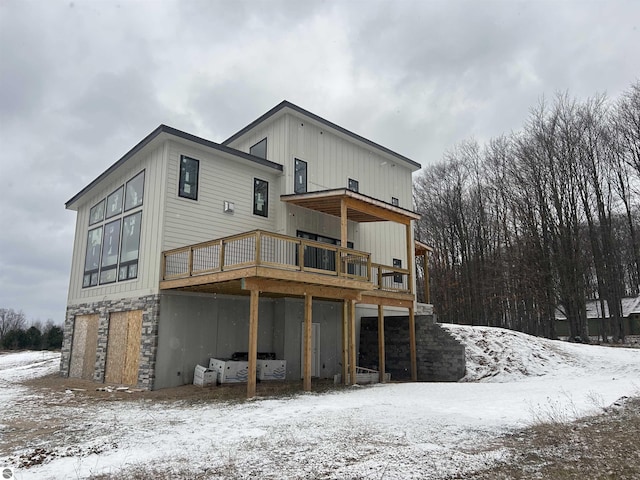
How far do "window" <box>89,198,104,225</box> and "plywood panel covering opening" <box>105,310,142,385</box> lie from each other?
4115mm

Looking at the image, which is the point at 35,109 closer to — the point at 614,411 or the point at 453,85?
the point at 453,85

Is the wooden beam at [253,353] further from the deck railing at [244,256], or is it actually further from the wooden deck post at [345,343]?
the wooden deck post at [345,343]

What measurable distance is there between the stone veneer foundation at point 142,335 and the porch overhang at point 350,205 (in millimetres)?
5522

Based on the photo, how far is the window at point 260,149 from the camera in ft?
54.3

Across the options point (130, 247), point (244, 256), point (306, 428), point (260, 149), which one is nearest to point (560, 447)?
point (306, 428)

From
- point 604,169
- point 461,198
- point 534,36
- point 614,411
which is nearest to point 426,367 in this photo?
point 614,411

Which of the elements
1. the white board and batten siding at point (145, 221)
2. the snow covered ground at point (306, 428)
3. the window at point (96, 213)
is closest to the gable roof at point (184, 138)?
the white board and batten siding at point (145, 221)

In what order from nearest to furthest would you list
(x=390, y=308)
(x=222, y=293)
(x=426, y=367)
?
(x=222, y=293), (x=426, y=367), (x=390, y=308)

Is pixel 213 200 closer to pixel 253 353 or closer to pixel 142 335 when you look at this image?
pixel 142 335

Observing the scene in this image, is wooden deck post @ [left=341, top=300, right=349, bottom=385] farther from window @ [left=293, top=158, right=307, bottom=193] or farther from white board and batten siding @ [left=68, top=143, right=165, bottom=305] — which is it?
white board and batten siding @ [left=68, top=143, right=165, bottom=305]

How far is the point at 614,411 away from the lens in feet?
25.5

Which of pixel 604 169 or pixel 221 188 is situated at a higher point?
pixel 604 169

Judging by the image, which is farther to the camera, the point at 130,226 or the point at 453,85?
Result: the point at 453,85

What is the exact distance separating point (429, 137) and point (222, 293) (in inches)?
1035
